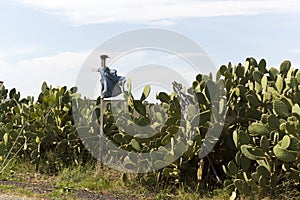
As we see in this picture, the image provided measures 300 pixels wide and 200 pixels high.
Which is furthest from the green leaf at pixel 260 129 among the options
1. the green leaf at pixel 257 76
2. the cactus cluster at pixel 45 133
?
the cactus cluster at pixel 45 133

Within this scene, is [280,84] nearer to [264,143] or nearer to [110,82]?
[264,143]

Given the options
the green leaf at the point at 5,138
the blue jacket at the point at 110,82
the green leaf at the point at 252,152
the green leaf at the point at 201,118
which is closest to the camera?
the green leaf at the point at 252,152

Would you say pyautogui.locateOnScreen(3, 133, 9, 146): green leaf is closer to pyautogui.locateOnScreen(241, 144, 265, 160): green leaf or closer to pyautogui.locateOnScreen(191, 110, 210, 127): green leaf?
pyautogui.locateOnScreen(191, 110, 210, 127): green leaf

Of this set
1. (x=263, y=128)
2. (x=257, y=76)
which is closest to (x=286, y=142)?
(x=263, y=128)

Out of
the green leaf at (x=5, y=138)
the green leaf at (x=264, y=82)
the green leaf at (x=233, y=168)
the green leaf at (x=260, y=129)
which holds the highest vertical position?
the green leaf at (x=264, y=82)

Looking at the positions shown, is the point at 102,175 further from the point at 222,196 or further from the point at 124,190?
Answer: the point at 222,196

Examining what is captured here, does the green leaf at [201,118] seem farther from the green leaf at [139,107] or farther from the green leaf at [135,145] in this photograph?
the green leaf at [139,107]

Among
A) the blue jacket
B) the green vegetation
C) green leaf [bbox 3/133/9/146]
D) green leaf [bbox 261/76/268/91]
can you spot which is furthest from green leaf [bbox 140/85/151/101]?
green leaf [bbox 3/133/9/146]

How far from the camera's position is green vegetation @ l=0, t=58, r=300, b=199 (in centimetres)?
703

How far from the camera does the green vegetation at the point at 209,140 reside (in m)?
7.03

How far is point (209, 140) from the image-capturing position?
7.80 meters

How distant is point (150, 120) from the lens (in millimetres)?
8625

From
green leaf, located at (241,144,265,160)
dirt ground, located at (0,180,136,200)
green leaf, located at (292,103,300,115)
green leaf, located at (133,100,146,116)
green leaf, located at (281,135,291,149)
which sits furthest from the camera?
green leaf, located at (133,100,146,116)

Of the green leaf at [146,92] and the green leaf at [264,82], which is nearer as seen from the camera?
the green leaf at [264,82]
